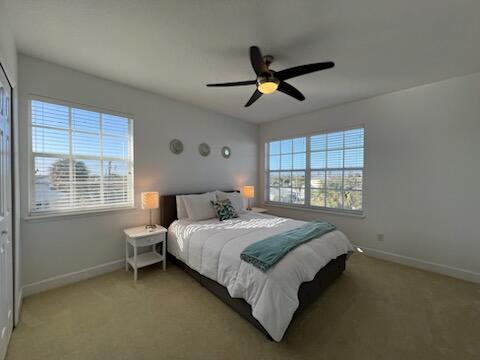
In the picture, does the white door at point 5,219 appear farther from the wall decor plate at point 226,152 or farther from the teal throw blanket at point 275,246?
the wall decor plate at point 226,152

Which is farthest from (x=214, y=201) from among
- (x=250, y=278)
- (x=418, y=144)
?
(x=418, y=144)

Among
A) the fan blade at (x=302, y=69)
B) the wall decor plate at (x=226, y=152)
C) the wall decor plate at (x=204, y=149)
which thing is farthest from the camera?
the wall decor plate at (x=226, y=152)

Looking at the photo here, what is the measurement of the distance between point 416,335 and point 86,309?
3.10 meters

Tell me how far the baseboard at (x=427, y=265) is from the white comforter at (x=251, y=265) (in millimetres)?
1147

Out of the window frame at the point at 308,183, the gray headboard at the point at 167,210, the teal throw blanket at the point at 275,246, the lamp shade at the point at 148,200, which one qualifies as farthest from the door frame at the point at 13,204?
the window frame at the point at 308,183

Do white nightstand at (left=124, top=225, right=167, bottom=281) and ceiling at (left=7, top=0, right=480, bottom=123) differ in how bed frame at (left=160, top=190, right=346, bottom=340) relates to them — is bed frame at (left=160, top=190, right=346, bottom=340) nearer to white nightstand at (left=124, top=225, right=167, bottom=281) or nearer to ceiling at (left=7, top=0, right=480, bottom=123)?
white nightstand at (left=124, top=225, right=167, bottom=281)

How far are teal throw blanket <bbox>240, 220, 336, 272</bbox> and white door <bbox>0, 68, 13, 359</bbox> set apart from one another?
5.92ft

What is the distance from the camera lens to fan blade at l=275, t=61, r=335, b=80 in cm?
179

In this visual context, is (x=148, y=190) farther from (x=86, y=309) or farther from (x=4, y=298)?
(x=4, y=298)

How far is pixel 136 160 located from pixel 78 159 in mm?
693

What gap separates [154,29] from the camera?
1837 millimetres

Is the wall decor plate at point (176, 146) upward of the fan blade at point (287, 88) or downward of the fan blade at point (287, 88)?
downward

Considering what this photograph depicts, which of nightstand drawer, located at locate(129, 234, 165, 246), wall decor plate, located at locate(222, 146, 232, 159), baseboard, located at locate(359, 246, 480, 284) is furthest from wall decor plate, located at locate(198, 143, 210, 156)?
baseboard, located at locate(359, 246, 480, 284)

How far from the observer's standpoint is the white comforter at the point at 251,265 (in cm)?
165
